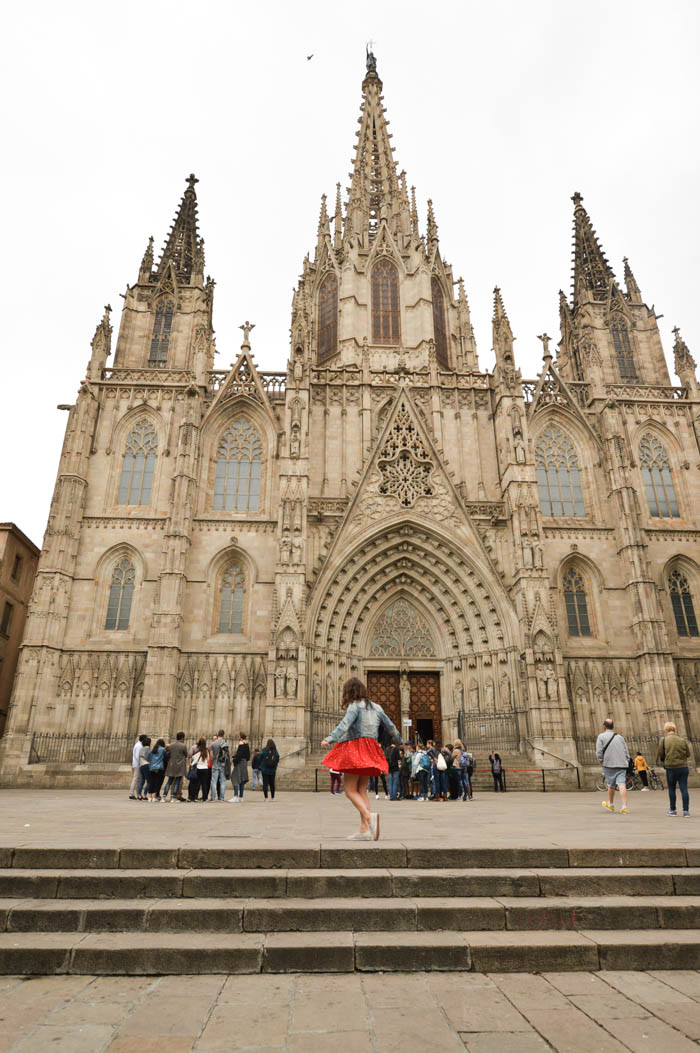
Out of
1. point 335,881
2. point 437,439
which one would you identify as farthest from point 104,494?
Result: point 335,881

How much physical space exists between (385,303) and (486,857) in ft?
108

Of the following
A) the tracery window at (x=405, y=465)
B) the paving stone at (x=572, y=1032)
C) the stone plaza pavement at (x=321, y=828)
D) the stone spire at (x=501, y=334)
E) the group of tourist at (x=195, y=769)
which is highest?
the stone spire at (x=501, y=334)

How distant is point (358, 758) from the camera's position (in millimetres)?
7031

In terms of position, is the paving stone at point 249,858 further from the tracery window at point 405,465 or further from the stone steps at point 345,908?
the tracery window at point 405,465

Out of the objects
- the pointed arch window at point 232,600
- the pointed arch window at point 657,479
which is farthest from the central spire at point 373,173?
the pointed arch window at point 232,600

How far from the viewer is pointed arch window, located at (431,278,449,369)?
111ft

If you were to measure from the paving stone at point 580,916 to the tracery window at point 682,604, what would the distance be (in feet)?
81.7

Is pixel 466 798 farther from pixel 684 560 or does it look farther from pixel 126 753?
pixel 684 560

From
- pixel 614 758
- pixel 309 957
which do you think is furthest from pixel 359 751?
pixel 614 758

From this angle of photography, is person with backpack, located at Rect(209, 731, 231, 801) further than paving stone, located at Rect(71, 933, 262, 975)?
Yes

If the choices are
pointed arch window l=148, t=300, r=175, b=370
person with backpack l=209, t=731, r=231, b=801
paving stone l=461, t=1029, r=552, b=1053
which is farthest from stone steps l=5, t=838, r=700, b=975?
pointed arch window l=148, t=300, r=175, b=370

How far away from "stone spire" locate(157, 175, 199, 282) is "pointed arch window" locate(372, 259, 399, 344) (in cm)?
1076

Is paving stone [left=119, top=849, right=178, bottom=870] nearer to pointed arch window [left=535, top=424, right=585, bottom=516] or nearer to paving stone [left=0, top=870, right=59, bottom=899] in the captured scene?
paving stone [left=0, top=870, right=59, bottom=899]

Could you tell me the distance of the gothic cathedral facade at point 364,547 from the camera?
23500 millimetres
